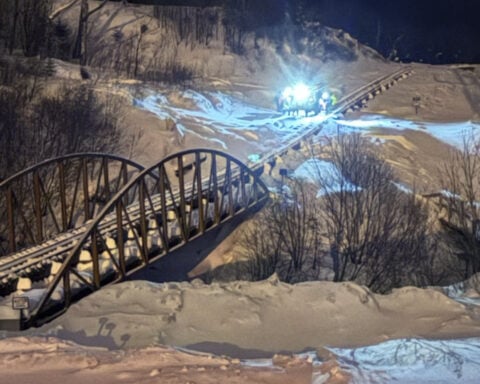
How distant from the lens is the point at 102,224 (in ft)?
44.8

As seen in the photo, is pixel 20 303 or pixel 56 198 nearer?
pixel 20 303

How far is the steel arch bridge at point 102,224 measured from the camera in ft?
36.4

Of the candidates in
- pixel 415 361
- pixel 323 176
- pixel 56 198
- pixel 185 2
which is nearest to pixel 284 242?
pixel 323 176

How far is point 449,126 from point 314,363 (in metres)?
26.8

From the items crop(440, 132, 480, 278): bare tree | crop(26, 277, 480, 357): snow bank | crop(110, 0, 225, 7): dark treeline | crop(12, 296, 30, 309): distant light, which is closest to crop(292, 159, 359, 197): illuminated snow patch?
crop(440, 132, 480, 278): bare tree

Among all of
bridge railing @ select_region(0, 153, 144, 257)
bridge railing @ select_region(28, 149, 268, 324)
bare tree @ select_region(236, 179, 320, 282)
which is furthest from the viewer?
bare tree @ select_region(236, 179, 320, 282)

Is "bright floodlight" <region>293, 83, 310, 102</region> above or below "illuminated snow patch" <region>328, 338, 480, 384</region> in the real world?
above

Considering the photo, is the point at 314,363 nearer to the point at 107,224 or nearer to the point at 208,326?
the point at 208,326

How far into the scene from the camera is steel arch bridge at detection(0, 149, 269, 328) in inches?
437

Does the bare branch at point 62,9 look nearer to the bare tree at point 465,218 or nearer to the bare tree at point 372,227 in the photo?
the bare tree at point 372,227

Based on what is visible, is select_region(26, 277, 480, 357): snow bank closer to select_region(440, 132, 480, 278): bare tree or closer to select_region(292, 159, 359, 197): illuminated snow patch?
select_region(440, 132, 480, 278): bare tree

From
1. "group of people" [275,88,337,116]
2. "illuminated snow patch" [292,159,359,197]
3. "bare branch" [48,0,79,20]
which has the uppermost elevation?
"bare branch" [48,0,79,20]

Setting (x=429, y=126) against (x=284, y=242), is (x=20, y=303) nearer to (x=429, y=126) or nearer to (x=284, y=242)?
(x=284, y=242)

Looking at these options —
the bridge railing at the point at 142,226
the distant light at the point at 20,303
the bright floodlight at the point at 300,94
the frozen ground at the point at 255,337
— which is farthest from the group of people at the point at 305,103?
the distant light at the point at 20,303
